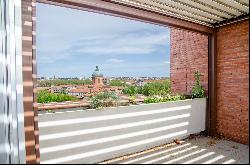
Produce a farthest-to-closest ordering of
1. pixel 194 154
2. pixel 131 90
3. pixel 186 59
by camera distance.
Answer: pixel 131 90 < pixel 186 59 < pixel 194 154

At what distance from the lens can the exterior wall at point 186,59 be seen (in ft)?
27.1

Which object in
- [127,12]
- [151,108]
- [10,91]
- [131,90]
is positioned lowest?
[151,108]

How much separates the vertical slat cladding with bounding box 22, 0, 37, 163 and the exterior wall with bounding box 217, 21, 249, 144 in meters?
5.47

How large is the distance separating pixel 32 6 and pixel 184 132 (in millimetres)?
5332

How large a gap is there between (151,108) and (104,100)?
1.41 metres

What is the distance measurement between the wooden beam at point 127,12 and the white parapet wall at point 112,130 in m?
2.12

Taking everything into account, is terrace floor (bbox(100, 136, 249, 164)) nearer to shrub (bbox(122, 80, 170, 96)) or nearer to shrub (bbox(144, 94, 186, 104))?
shrub (bbox(144, 94, 186, 104))

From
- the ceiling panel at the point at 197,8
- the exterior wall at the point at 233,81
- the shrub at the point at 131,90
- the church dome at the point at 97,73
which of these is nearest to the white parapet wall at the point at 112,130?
the exterior wall at the point at 233,81

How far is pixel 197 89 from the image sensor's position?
8.14 meters

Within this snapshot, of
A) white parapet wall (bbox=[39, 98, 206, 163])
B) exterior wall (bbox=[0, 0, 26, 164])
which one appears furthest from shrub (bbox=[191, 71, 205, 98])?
exterior wall (bbox=[0, 0, 26, 164])

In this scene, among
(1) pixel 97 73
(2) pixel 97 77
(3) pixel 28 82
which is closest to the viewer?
(3) pixel 28 82

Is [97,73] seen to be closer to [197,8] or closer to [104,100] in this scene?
[104,100]

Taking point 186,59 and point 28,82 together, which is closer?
point 28,82

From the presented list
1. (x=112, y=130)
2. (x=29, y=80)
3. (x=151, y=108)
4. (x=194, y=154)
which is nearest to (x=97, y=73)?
(x=151, y=108)
